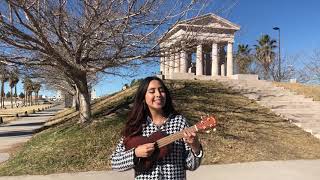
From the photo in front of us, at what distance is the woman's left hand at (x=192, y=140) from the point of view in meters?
3.26

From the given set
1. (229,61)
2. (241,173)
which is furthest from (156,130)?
(229,61)

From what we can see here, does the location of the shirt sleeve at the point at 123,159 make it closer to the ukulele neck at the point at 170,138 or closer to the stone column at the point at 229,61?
the ukulele neck at the point at 170,138

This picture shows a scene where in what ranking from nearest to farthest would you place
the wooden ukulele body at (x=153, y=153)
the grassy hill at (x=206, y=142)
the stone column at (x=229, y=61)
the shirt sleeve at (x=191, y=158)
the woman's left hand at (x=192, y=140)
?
the woman's left hand at (x=192, y=140)
the wooden ukulele body at (x=153, y=153)
the shirt sleeve at (x=191, y=158)
the grassy hill at (x=206, y=142)
the stone column at (x=229, y=61)

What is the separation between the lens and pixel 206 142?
510 inches

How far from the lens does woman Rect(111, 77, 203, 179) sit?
11.4 ft

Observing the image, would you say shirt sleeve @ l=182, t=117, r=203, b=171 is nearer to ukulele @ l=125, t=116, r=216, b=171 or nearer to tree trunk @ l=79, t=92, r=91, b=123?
ukulele @ l=125, t=116, r=216, b=171

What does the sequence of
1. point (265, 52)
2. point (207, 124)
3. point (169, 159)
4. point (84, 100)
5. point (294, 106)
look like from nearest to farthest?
point (207, 124)
point (169, 159)
point (84, 100)
point (294, 106)
point (265, 52)

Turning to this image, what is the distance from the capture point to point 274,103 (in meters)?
20.9

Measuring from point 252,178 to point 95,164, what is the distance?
362 cm

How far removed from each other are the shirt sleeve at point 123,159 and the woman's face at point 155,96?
1.15 ft

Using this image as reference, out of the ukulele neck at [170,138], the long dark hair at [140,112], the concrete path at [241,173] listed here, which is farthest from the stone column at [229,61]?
the ukulele neck at [170,138]

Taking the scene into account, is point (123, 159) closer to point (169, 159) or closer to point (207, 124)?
point (169, 159)

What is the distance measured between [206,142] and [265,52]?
5273 centimetres

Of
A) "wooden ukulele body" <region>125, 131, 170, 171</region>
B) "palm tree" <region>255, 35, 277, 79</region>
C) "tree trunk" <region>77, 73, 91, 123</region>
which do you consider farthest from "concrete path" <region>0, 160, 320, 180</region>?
"palm tree" <region>255, 35, 277, 79</region>
